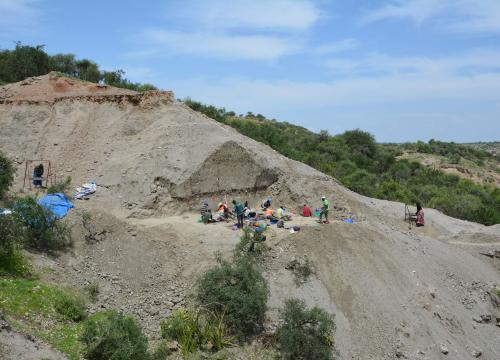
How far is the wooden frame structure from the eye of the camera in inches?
677

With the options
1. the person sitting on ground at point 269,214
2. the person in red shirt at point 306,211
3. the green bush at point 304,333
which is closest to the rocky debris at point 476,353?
the green bush at point 304,333

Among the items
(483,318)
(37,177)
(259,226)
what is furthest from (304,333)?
(37,177)

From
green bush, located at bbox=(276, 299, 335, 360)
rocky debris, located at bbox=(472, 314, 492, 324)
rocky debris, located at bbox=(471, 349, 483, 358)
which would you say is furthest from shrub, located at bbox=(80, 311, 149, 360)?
rocky debris, located at bbox=(472, 314, 492, 324)

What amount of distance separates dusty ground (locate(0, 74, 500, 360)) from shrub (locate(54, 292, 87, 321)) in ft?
1.47

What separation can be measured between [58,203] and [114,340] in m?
6.43

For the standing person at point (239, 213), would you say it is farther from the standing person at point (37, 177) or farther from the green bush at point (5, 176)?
the green bush at point (5, 176)

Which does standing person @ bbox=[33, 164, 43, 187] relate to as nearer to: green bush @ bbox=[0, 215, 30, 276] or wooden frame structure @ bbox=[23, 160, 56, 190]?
wooden frame structure @ bbox=[23, 160, 56, 190]

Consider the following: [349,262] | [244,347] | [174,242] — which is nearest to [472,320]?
[349,262]

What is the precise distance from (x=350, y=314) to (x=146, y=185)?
24.0 feet

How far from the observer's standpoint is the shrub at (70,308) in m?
11.0

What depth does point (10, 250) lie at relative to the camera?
12133mm

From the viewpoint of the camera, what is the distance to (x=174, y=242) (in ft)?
46.8

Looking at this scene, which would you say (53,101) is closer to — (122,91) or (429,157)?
(122,91)

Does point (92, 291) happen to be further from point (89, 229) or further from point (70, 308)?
point (89, 229)
